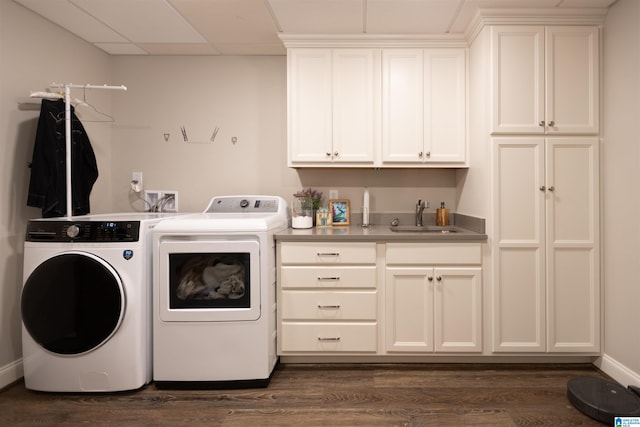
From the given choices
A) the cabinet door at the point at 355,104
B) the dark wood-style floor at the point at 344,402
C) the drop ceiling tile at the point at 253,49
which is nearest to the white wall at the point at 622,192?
the dark wood-style floor at the point at 344,402

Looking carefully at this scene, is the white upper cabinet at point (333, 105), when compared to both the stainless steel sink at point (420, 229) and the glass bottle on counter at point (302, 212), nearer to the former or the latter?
the glass bottle on counter at point (302, 212)

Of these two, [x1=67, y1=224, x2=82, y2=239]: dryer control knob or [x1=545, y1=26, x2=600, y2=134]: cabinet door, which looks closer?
[x1=67, y1=224, x2=82, y2=239]: dryer control knob

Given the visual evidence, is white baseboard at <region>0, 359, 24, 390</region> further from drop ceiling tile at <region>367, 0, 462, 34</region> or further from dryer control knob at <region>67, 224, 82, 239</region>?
drop ceiling tile at <region>367, 0, 462, 34</region>

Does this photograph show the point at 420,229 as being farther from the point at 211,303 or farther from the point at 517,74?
the point at 211,303

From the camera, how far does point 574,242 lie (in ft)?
7.98

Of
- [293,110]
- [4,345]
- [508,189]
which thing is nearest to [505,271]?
[508,189]

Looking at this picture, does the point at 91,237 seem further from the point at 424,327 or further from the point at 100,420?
the point at 424,327

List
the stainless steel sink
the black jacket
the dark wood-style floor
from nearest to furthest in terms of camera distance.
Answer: the dark wood-style floor < the black jacket < the stainless steel sink

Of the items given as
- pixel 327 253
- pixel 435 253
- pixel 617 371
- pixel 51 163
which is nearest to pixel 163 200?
pixel 51 163

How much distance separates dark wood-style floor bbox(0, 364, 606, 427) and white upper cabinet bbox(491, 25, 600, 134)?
1.56 metres

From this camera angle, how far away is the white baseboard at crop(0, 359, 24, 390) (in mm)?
2287

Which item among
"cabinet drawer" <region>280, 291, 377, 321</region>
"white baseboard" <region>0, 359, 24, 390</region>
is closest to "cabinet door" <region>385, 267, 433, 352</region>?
"cabinet drawer" <region>280, 291, 377, 321</region>

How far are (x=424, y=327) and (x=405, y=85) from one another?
168 cm

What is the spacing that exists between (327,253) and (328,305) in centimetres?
34
